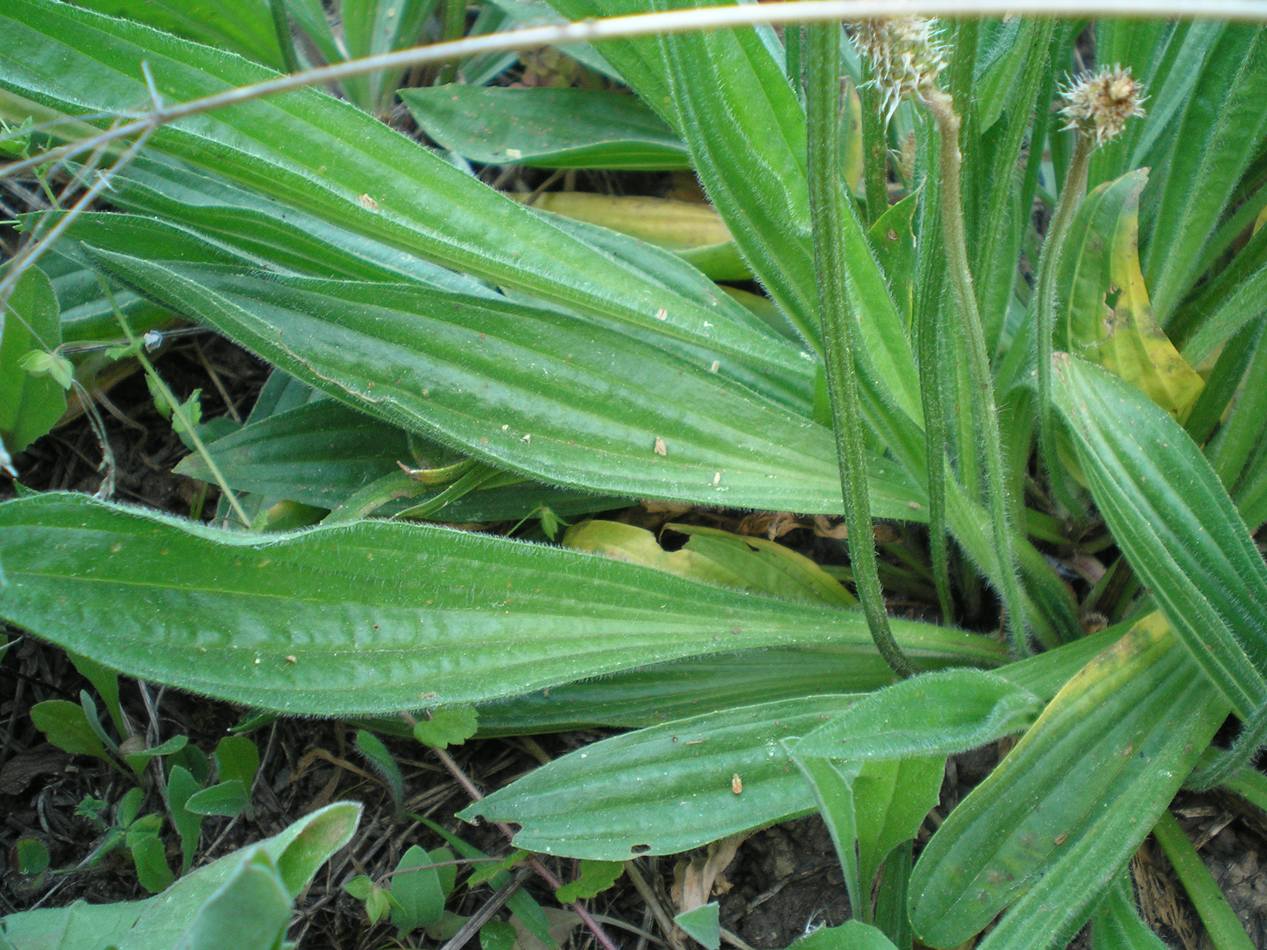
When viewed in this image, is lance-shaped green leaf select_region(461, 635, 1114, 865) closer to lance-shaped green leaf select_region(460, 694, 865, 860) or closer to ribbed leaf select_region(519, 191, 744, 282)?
lance-shaped green leaf select_region(460, 694, 865, 860)

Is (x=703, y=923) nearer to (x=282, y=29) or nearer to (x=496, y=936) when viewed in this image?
(x=496, y=936)

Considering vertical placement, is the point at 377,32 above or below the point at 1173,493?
above

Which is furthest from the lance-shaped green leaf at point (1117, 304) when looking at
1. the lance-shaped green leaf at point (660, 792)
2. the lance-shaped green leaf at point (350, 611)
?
the lance-shaped green leaf at point (660, 792)

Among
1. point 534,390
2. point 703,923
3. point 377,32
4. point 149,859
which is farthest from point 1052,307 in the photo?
point 377,32

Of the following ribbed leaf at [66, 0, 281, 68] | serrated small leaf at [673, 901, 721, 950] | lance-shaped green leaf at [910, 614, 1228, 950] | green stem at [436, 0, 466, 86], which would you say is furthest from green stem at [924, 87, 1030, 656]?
ribbed leaf at [66, 0, 281, 68]

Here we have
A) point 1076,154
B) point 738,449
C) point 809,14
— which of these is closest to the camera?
point 809,14

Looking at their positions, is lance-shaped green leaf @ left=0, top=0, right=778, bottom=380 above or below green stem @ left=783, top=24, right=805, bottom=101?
below

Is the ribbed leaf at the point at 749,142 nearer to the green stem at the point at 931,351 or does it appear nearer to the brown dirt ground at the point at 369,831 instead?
the green stem at the point at 931,351
